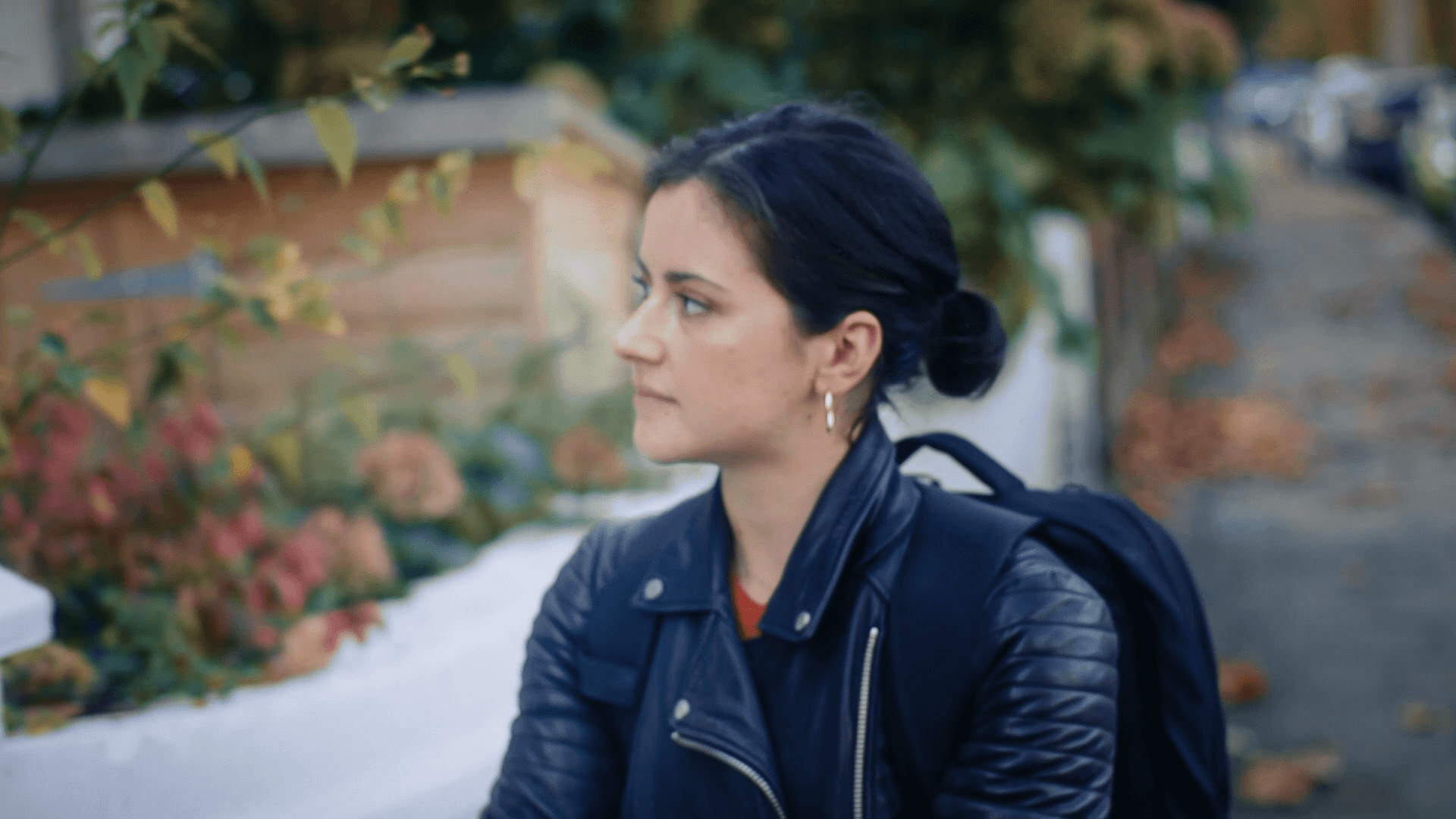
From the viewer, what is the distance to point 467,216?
14.3ft

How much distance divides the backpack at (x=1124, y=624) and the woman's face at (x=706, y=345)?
28cm

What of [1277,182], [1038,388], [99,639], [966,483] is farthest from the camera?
[1277,182]

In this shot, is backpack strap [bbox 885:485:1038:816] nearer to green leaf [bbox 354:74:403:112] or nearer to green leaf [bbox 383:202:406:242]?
green leaf [bbox 354:74:403:112]

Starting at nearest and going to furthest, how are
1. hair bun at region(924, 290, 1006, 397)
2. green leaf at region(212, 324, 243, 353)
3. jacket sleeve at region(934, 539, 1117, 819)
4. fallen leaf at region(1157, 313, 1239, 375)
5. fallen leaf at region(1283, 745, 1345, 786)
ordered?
jacket sleeve at region(934, 539, 1117, 819)
hair bun at region(924, 290, 1006, 397)
green leaf at region(212, 324, 243, 353)
fallen leaf at region(1283, 745, 1345, 786)
fallen leaf at region(1157, 313, 1239, 375)

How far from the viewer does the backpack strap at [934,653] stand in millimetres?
1599

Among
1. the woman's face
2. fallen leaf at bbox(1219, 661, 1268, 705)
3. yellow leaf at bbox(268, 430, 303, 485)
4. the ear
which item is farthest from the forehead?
fallen leaf at bbox(1219, 661, 1268, 705)

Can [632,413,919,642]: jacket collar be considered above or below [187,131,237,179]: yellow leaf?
below

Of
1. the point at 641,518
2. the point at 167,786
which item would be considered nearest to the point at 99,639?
the point at 167,786

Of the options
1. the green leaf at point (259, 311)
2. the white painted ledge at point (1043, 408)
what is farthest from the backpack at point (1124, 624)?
the white painted ledge at point (1043, 408)

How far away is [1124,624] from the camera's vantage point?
174cm

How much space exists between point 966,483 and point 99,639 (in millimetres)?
2686

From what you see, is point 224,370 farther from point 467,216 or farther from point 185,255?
point 467,216

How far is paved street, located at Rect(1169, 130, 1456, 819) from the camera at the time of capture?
435 cm

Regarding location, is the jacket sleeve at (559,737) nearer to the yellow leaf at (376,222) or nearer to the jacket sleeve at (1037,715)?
the jacket sleeve at (1037,715)
